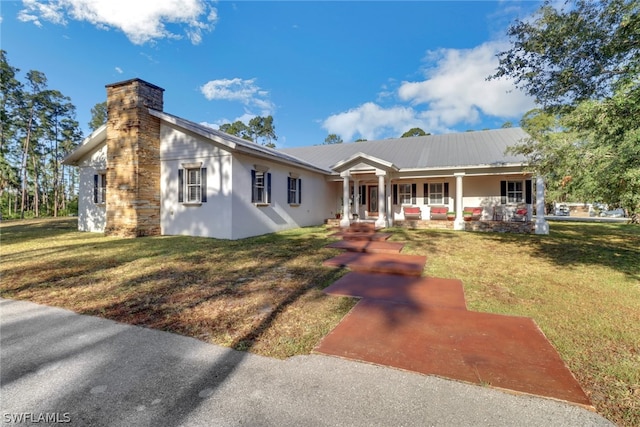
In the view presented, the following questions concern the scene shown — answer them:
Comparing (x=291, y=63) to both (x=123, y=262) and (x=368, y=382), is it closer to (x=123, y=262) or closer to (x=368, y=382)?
(x=123, y=262)

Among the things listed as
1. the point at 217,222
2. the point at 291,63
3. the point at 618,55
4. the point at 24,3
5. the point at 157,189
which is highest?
the point at 291,63

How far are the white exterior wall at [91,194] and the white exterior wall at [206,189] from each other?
3.75 metres

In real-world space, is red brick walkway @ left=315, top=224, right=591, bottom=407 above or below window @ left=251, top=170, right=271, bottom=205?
below

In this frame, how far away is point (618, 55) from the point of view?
5.41 m

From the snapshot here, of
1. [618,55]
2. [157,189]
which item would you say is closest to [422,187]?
[618,55]

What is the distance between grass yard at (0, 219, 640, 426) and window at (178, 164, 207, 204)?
98.2 inches

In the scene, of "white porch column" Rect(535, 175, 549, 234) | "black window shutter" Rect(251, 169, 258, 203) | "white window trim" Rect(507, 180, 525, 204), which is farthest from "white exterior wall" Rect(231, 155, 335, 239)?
"white porch column" Rect(535, 175, 549, 234)

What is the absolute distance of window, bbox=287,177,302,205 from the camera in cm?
1341

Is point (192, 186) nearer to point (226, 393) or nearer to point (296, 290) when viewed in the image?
point (296, 290)

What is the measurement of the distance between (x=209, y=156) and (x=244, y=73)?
14.4m

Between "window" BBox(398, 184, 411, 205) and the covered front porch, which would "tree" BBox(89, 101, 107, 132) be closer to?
the covered front porch

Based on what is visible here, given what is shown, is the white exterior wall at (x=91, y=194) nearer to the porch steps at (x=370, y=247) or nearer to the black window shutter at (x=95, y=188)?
the black window shutter at (x=95, y=188)

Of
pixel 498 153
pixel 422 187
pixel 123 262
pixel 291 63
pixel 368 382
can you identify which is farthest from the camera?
pixel 291 63

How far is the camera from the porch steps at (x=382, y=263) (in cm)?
594
